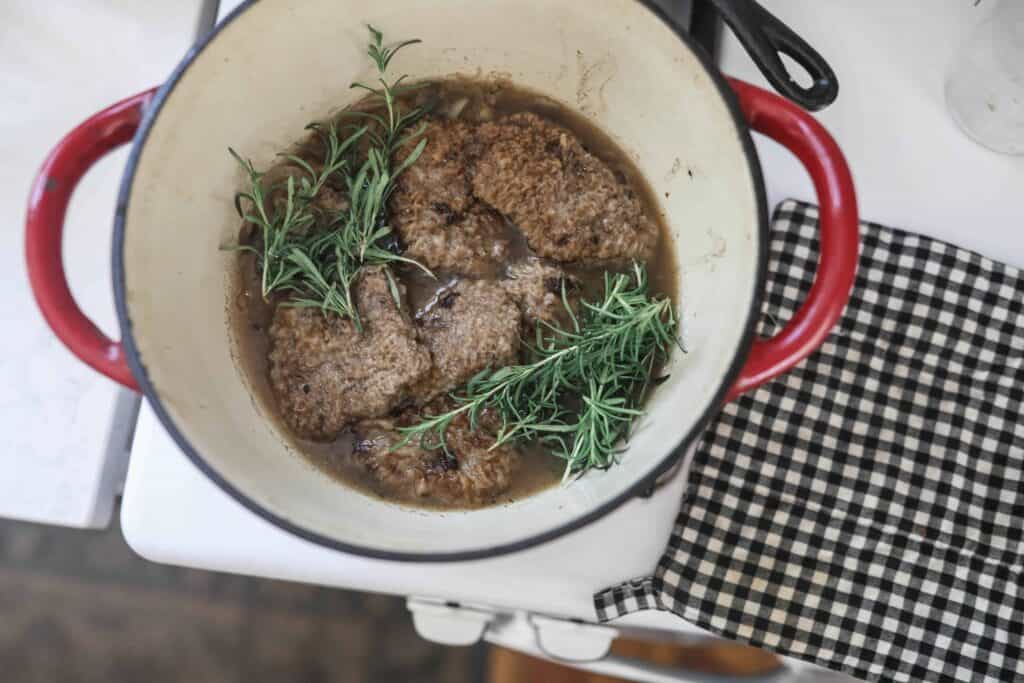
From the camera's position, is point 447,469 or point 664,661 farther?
point 664,661

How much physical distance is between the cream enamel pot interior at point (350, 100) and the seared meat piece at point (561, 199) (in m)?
0.04

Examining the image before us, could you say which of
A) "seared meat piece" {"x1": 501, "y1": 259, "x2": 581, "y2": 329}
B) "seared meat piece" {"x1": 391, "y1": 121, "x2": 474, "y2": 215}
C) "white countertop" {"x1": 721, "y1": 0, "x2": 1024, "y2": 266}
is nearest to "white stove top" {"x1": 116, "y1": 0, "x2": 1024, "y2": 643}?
"white countertop" {"x1": 721, "y1": 0, "x2": 1024, "y2": 266}

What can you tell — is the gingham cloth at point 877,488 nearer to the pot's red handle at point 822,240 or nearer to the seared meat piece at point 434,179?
the pot's red handle at point 822,240

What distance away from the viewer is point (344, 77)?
907mm

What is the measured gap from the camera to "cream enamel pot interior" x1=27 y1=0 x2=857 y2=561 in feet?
2.33

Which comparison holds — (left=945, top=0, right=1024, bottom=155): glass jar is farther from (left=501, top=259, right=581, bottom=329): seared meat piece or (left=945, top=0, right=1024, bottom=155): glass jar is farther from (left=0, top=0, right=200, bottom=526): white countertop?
(left=0, top=0, right=200, bottom=526): white countertop

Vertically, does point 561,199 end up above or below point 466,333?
above

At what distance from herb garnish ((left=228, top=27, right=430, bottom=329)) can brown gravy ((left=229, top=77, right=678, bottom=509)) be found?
3 cm

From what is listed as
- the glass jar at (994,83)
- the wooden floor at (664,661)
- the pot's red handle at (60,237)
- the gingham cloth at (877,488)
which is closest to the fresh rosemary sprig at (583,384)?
the gingham cloth at (877,488)

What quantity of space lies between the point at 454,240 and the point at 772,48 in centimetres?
35

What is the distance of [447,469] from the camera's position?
868mm

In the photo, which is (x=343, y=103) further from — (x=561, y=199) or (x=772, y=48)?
(x=772, y=48)

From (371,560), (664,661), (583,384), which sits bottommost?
(664,661)

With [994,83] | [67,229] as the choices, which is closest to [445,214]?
[67,229]
